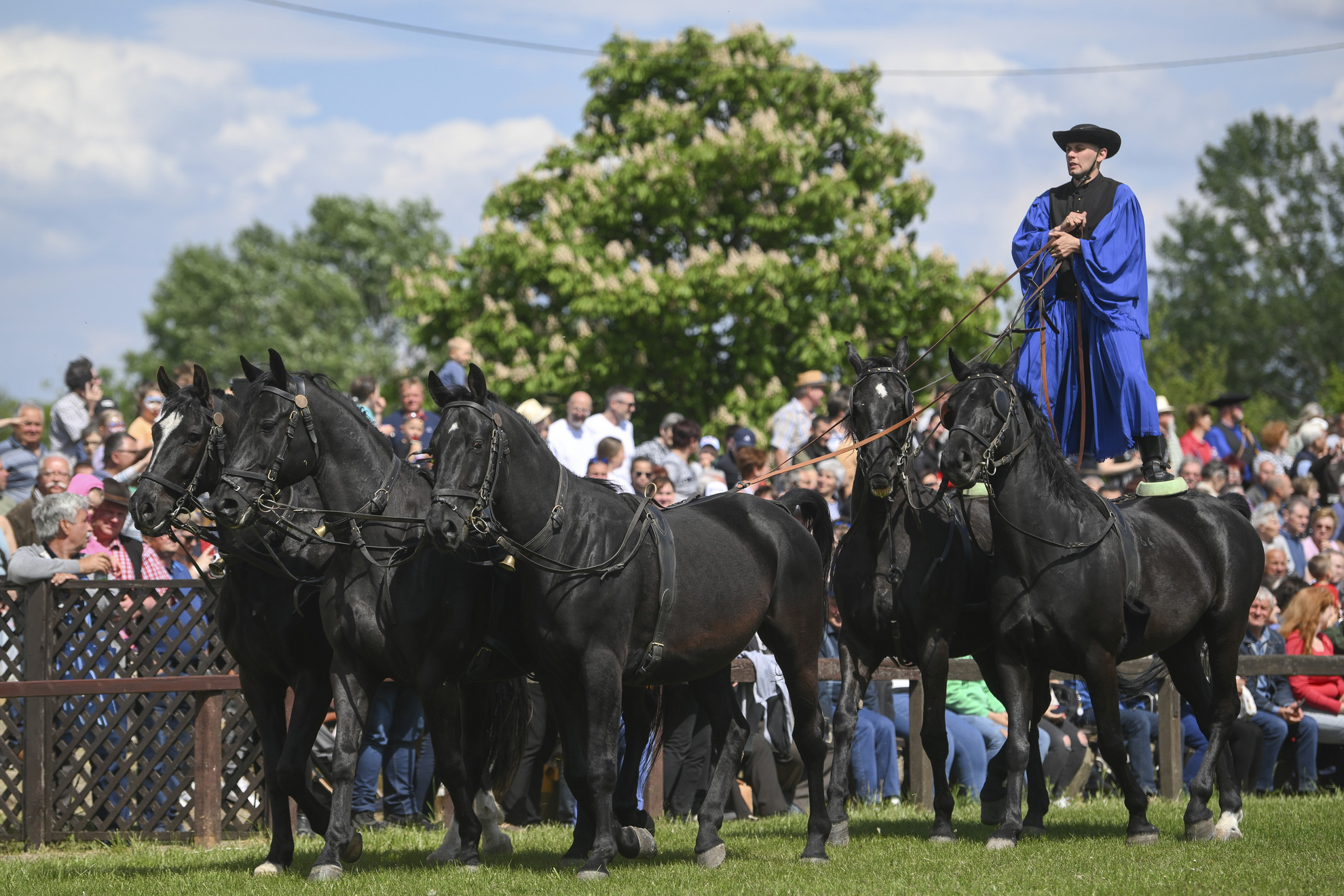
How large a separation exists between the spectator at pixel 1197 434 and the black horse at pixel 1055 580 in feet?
32.4

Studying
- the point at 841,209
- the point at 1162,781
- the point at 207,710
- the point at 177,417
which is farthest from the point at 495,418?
the point at 841,209

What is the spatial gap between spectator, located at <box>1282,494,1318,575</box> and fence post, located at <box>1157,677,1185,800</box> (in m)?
4.47

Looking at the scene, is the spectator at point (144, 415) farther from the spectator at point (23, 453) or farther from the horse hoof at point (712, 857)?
the horse hoof at point (712, 857)

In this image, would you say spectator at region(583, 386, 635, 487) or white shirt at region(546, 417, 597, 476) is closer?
white shirt at region(546, 417, 597, 476)

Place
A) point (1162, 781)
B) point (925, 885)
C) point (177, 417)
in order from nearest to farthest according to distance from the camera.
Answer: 1. point (925, 885)
2. point (177, 417)
3. point (1162, 781)

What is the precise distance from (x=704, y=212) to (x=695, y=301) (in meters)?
2.42

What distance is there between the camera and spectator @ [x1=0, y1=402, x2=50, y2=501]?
12.7 metres

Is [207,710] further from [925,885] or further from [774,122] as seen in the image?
[774,122]

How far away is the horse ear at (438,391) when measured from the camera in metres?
7.20

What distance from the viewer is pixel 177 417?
7.77 m

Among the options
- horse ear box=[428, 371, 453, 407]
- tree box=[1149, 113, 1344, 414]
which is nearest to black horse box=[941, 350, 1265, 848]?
horse ear box=[428, 371, 453, 407]

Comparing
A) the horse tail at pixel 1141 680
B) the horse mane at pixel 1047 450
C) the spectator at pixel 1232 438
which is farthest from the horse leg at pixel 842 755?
the spectator at pixel 1232 438

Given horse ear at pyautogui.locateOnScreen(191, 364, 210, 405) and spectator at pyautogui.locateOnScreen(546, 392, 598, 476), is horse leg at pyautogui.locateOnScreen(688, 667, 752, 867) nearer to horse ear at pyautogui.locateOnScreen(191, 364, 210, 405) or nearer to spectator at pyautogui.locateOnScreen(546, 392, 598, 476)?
horse ear at pyautogui.locateOnScreen(191, 364, 210, 405)

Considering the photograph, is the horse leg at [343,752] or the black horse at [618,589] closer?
the black horse at [618,589]
